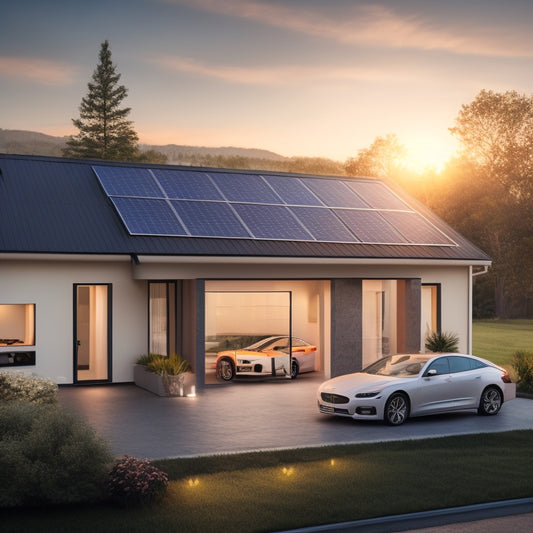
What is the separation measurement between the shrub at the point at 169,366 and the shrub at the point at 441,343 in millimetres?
7890

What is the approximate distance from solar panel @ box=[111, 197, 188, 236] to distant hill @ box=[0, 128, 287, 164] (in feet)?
174

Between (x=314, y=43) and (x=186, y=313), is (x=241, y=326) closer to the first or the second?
(x=186, y=313)

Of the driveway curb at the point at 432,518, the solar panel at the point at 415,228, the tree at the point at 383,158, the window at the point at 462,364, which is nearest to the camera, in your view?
the driveway curb at the point at 432,518

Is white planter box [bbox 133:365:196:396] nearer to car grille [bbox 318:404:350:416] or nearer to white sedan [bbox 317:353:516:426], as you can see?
white sedan [bbox 317:353:516:426]

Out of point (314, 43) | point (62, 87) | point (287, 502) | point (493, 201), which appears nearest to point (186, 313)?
point (287, 502)

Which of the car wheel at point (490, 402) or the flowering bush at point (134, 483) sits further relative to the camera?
the car wheel at point (490, 402)

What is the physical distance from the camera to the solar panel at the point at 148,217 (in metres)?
20.9

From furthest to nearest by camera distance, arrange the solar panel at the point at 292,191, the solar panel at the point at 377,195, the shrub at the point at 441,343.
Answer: the solar panel at the point at 377,195
the solar panel at the point at 292,191
the shrub at the point at 441,343

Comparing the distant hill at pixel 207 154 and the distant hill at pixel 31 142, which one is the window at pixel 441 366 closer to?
the distant hill at pixel 207 154

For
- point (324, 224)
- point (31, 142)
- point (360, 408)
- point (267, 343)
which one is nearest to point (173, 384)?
point (267, 343)

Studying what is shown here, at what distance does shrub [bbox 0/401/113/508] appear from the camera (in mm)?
9281

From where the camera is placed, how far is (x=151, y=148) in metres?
77.9

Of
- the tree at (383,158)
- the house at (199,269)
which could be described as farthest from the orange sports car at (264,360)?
the tree at (383,158)

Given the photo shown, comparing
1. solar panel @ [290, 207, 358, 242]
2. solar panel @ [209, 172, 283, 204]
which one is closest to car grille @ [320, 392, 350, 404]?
solar panel @ [290, 207, 358, 242]
